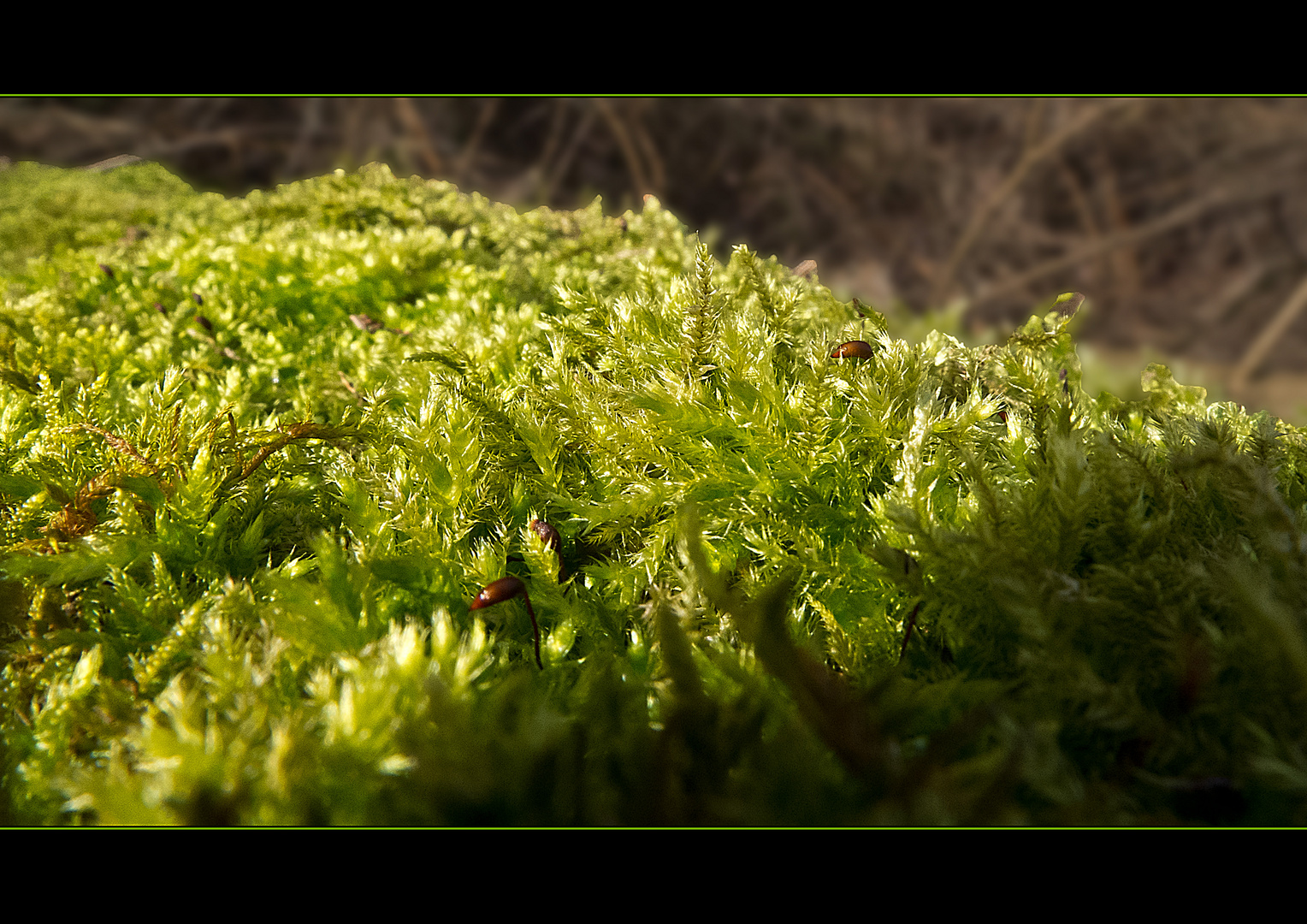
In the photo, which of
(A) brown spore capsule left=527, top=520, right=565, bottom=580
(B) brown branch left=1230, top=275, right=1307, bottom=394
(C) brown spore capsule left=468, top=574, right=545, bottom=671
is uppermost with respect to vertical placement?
(B) brown branch left=1230, top=275, right=1307, bottom=394

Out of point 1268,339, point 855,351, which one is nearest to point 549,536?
point 855,351

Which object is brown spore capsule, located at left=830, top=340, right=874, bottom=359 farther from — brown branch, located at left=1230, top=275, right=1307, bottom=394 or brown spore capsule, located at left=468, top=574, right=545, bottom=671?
brown branch, located at left=1230, top=275, right=1307, bottom=394

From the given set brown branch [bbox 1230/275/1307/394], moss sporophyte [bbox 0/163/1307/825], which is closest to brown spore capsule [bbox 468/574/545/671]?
moss sporophyte [bbox 0/163/1307/825]

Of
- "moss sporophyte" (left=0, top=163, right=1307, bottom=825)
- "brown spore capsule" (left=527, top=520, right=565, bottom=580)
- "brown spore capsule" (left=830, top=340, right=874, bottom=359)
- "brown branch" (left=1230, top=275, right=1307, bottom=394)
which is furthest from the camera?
"brown branch" (left=1230, top=275, right=1307, bottom=394)

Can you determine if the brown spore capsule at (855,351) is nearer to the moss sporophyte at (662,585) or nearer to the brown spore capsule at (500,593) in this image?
the moss sporophyte at (662,585)

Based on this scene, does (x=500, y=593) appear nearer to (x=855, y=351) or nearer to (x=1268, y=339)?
(x=855, y=351)

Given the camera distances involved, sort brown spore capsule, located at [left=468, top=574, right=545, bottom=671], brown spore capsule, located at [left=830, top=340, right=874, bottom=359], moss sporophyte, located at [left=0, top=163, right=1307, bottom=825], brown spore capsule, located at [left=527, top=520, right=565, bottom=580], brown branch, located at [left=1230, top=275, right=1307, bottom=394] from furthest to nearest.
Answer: brown branch, located at [left=1230, top=275, right=1307, bottom=394] → brown spore capsule, located at [left=830, top=340, right=874, bottom=359] → brown spore capsule, located at [left=527, top=520, right=565, bottom=580] → brown spore capsule, located at [left=468, top=574, right=545, bottom=671] → moss sporophyte, located at [left=0, top=163, right=1307, bottom=825]

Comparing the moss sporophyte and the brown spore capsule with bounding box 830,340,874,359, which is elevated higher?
the brown spore capsule with bounding box 830,340,874,359

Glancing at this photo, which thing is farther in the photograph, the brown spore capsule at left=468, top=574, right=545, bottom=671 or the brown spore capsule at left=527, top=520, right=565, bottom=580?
the brown spore capsule at left=527, top=520, right=565, bottom=580
